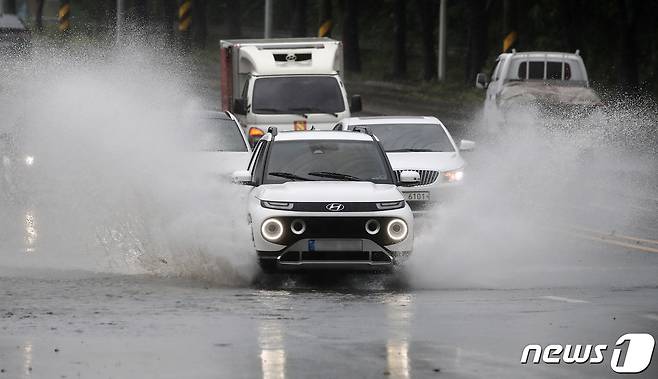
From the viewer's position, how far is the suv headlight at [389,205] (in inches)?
617

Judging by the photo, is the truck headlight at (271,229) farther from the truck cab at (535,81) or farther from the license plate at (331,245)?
the truck cab at (535,81)

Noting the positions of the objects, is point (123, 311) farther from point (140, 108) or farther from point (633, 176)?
point (633, 176)

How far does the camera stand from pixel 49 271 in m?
17.1

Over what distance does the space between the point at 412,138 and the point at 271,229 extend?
350 inches

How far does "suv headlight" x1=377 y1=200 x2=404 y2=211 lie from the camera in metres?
15.7

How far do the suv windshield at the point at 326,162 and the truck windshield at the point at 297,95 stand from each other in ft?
43.5

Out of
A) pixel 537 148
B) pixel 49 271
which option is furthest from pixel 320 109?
pixel 49 271

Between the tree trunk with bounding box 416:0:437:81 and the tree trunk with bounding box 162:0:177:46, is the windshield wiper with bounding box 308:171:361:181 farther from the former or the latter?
the tree trunk with bounding box 162:0:177:46

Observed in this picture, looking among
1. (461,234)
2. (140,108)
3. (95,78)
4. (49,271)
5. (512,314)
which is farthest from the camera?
(95,78)

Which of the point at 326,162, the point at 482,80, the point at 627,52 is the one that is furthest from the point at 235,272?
the point at 627,52

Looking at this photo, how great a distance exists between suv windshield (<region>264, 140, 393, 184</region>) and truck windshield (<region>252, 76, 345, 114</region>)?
43.5 feet

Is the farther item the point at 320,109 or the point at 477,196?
the point at 320,109

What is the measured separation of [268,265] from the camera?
15695 millimetres

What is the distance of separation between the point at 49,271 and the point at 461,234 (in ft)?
14.8
